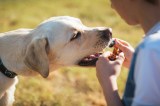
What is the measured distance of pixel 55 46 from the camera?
352cm

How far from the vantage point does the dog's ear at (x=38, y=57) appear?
3.32 m

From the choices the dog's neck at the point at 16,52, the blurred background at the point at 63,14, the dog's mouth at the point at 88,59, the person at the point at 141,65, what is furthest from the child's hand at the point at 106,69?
the blurred background at the point at 63,14

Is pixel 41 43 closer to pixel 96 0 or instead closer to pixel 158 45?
pixel 158 45

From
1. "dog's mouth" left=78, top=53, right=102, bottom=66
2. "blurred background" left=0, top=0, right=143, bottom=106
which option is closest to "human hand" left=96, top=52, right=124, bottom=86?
"dog's mouth" left=78, top=53, right=102, bottom=66

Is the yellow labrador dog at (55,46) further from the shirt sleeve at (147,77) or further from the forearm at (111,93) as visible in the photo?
the shirt sleeve at (147,77)

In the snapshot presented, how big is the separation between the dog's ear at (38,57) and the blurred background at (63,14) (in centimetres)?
115

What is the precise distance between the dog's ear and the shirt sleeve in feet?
3.35

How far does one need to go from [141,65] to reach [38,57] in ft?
3.83

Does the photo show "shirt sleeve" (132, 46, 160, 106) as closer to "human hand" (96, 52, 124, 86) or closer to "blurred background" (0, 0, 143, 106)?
"human hand" (96, 52, 124, 86)

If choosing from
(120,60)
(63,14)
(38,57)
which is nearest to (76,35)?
(38,57)

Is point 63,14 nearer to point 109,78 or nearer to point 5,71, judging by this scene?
point 5,71

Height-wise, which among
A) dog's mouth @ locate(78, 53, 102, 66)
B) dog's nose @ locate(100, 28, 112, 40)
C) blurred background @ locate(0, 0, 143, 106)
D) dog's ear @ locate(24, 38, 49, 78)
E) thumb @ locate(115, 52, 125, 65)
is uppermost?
thumb @ locate(115, 52, 125, 65)

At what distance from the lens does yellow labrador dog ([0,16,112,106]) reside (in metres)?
3.52

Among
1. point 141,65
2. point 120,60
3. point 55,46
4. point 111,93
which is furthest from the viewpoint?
point 55,46
